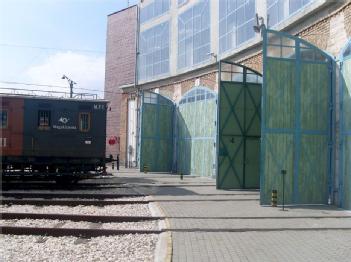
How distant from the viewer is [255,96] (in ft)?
70.7

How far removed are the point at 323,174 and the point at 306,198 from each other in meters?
0.99

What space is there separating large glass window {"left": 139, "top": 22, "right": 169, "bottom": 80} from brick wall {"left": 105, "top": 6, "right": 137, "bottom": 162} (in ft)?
9.67

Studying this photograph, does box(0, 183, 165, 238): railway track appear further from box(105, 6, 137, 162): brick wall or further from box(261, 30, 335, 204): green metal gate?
box(105, 6, 137, 162): brick wall

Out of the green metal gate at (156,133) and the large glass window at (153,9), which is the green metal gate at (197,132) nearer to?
the green metal gate at (156,133)

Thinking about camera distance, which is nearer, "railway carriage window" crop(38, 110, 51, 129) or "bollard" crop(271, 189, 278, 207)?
"bollard" crop(271, 189, 278, 207)

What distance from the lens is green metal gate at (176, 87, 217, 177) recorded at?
28.1 metres

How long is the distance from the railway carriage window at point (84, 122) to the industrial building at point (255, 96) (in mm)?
5750

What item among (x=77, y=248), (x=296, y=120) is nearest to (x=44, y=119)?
(x=296, y=120)

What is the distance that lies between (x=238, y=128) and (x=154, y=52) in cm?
2081

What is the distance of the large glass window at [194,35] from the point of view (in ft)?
102

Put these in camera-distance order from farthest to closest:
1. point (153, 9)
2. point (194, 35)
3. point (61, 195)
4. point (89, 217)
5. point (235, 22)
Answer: point (153, 9), point (194, 35), point (235, 22), point (61, 195), point (89, 217)

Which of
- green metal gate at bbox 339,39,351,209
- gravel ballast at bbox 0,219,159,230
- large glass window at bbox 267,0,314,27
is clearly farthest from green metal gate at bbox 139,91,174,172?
gravel ballast at bbox 0,219,159,230

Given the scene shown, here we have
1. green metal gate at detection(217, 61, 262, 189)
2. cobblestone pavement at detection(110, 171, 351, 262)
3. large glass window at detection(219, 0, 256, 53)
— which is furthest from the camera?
large glass window at detection(219, 0, 256, 53)

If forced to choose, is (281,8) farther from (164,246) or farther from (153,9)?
(153,9)
